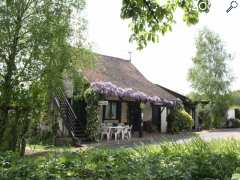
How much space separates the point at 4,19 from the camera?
13258 millimetres

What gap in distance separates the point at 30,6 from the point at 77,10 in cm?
197

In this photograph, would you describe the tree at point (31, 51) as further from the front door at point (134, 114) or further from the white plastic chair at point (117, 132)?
the front door at point (134, 114)

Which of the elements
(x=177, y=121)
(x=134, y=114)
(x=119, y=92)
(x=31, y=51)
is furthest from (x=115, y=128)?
(x=31, y=51)

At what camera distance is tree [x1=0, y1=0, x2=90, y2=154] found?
13.3 metres

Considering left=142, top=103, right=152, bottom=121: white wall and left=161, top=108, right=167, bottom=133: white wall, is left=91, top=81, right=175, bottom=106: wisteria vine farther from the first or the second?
left=161, top=108, right=167, bottom=133: white wall

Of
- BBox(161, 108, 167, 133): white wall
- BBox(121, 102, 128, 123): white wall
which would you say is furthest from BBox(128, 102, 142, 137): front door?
BBox(161, 108, 167, 133): white wall

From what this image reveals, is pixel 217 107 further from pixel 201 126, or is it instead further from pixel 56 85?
pixel 56 85

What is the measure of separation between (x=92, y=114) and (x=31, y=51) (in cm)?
898

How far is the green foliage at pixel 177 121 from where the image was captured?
99.2 ft

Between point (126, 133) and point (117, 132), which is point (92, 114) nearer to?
point (117, 132)

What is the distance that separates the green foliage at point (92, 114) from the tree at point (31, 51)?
7.78m

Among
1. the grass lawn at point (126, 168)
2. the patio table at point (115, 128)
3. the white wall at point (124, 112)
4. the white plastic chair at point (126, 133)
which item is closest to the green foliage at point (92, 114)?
the patio table at point (115, 128)

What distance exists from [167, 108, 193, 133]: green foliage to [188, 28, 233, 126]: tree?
10363 mm

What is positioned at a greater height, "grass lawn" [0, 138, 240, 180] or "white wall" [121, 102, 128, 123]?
"white wall" [121, 102, 128, 123]
